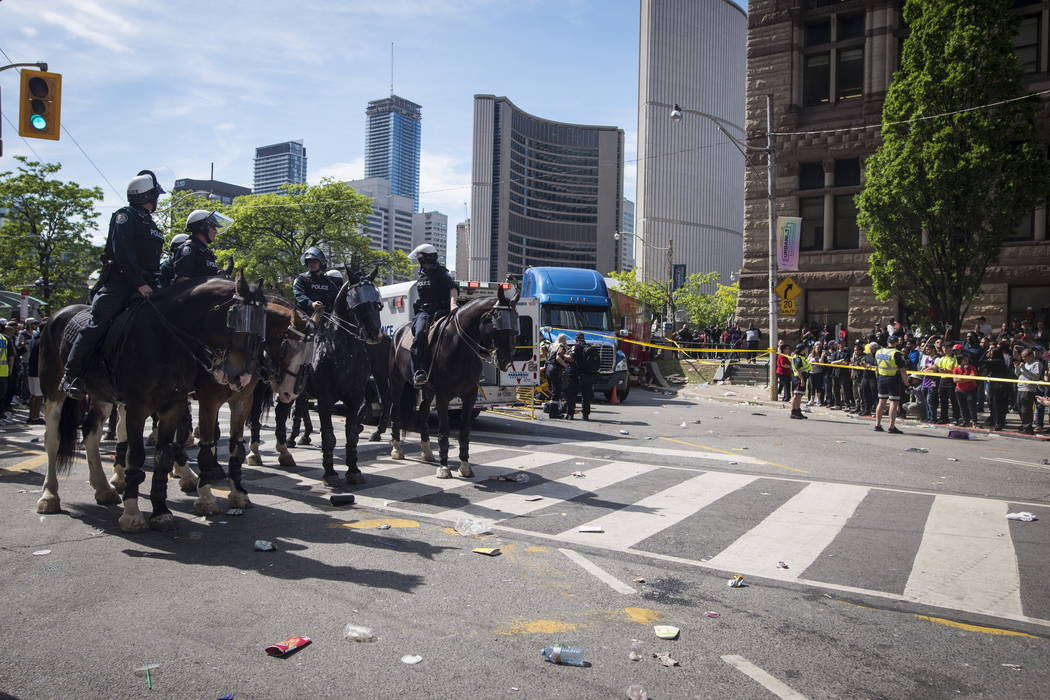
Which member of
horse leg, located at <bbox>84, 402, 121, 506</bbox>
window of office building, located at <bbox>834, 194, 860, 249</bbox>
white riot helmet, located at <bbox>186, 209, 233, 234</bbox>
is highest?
window of office building, located at <bbox>834, 194, 860, 249</bbox>

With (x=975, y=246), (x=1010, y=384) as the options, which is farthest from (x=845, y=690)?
(x=975, y=246)

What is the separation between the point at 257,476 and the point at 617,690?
6642 mm

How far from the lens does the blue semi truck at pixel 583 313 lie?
924 inches

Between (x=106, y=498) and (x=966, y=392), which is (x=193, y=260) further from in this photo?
(x=966, y=392)

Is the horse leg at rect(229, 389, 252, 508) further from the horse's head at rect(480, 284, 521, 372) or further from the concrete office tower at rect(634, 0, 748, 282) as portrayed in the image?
the concrete office tower at rect(634, 0, 748, 282)

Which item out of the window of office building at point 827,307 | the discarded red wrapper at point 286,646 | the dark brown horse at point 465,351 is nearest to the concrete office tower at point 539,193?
the window of office building at point 827,307

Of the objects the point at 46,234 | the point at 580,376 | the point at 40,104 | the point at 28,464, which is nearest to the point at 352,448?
the point at 28,464

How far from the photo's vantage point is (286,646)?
3.91 meters

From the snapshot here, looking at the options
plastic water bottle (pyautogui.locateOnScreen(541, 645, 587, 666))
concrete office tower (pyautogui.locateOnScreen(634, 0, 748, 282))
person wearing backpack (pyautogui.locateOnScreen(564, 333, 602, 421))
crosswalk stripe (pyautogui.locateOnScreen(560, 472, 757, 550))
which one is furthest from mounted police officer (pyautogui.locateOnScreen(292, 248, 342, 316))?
concrete office tower (pyautogui.locateOnScreen(634, 0, 748, 282))

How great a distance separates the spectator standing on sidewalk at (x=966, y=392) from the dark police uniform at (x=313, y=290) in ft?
47.5

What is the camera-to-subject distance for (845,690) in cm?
360

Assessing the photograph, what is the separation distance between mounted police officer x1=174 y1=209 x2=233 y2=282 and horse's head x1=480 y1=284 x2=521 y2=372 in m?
3.30

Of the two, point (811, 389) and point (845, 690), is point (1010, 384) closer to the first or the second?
point (811, 389)

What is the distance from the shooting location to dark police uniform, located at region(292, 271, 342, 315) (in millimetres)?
10297
